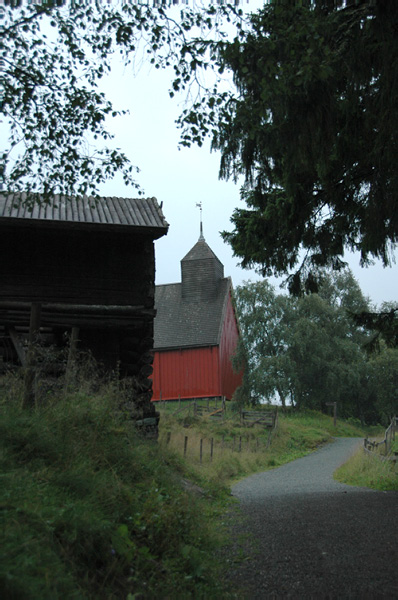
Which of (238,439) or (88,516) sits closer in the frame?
(88,516)

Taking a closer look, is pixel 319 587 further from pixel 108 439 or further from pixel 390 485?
pixel 390 485

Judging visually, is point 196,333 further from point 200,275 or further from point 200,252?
point 200,252

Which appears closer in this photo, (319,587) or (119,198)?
(319,587)

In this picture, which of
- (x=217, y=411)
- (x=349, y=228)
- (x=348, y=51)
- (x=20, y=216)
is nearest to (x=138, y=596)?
(x=348, y=51)

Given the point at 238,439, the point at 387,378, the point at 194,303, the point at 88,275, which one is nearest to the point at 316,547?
the point at 88,275

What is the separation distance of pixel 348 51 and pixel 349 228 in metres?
3.58

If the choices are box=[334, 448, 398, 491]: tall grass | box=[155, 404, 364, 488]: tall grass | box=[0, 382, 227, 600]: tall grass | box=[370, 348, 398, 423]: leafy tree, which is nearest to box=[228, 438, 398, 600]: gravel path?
box=[0, 382, 227, 600]: tall grass

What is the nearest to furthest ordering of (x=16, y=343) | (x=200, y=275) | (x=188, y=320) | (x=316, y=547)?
(x=316, y=547), (x=16, y=343), (x=188, y=320), (x=200, y=275)

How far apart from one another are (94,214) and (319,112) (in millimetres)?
7301

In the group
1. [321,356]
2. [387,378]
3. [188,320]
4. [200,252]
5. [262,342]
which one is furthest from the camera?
[387,378]

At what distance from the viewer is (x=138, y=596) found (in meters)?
3.89

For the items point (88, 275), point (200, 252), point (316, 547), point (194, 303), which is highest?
point (200, 252)

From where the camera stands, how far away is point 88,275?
13.0 meters

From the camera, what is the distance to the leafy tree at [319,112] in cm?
607
